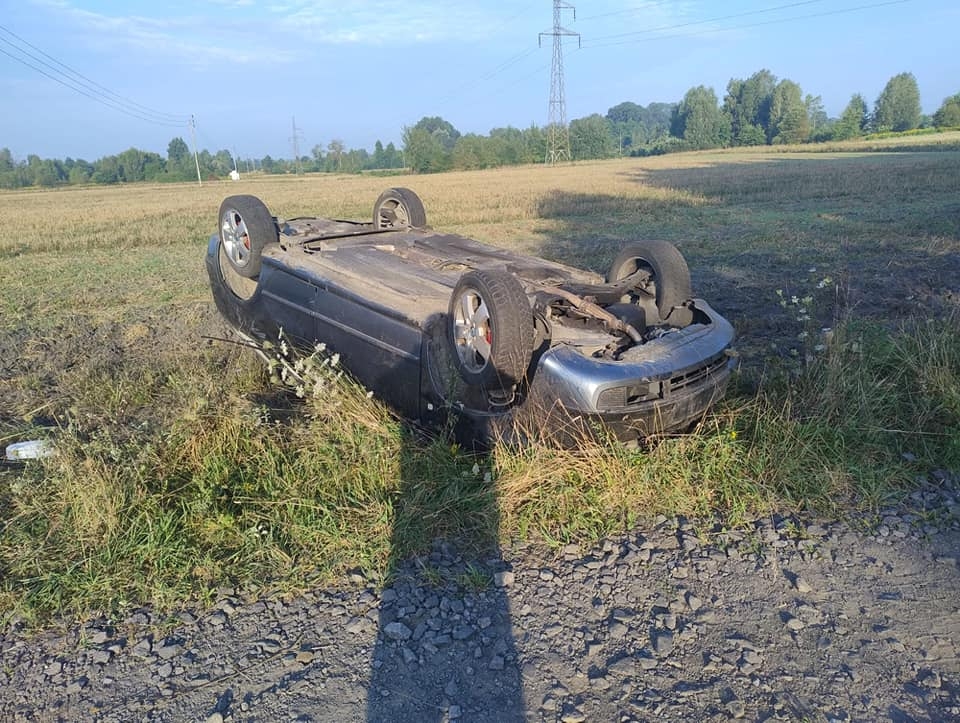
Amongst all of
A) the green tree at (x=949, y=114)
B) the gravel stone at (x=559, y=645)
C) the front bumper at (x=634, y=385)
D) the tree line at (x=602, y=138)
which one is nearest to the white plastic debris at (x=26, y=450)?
the gravel stone at (x=559, y=645)

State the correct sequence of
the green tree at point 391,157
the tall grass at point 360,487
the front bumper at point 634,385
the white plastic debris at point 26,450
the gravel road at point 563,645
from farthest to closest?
the green tree at point 391,157 → the white plastic debris at point 26,450 → the front bumper at point 634,385 → the tall grass at point 360,487 → the gravel road at point 563,645

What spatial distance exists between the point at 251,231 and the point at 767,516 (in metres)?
3.83

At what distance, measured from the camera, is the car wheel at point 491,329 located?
310 cm

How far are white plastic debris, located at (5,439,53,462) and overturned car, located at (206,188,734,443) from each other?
1532 mm

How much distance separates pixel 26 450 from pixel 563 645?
3.02 m

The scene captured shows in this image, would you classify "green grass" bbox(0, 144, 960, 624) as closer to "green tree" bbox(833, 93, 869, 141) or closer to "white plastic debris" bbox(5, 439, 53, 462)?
"white plastic debris" bbox(5, 439, 53, 462)

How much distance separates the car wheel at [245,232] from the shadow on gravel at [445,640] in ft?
8.56

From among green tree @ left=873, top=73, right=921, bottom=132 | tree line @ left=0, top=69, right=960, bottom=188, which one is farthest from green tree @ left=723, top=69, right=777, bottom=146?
green tree @ left=873, top=73, right=921, bottom=132

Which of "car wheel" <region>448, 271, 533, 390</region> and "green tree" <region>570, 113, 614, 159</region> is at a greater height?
"green tree" <region>570, 113, 614, 159</region>

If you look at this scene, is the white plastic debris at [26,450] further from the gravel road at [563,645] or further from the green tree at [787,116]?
the green tree at [787,116]

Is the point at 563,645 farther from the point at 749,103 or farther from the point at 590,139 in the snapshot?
the point at 749,103

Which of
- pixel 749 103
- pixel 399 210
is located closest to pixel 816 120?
pixel 749 103

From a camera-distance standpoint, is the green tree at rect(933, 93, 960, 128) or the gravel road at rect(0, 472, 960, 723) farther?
the green tree at rect(933, 93, 960, 128)

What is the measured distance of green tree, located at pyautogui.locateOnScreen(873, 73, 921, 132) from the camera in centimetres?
9650
